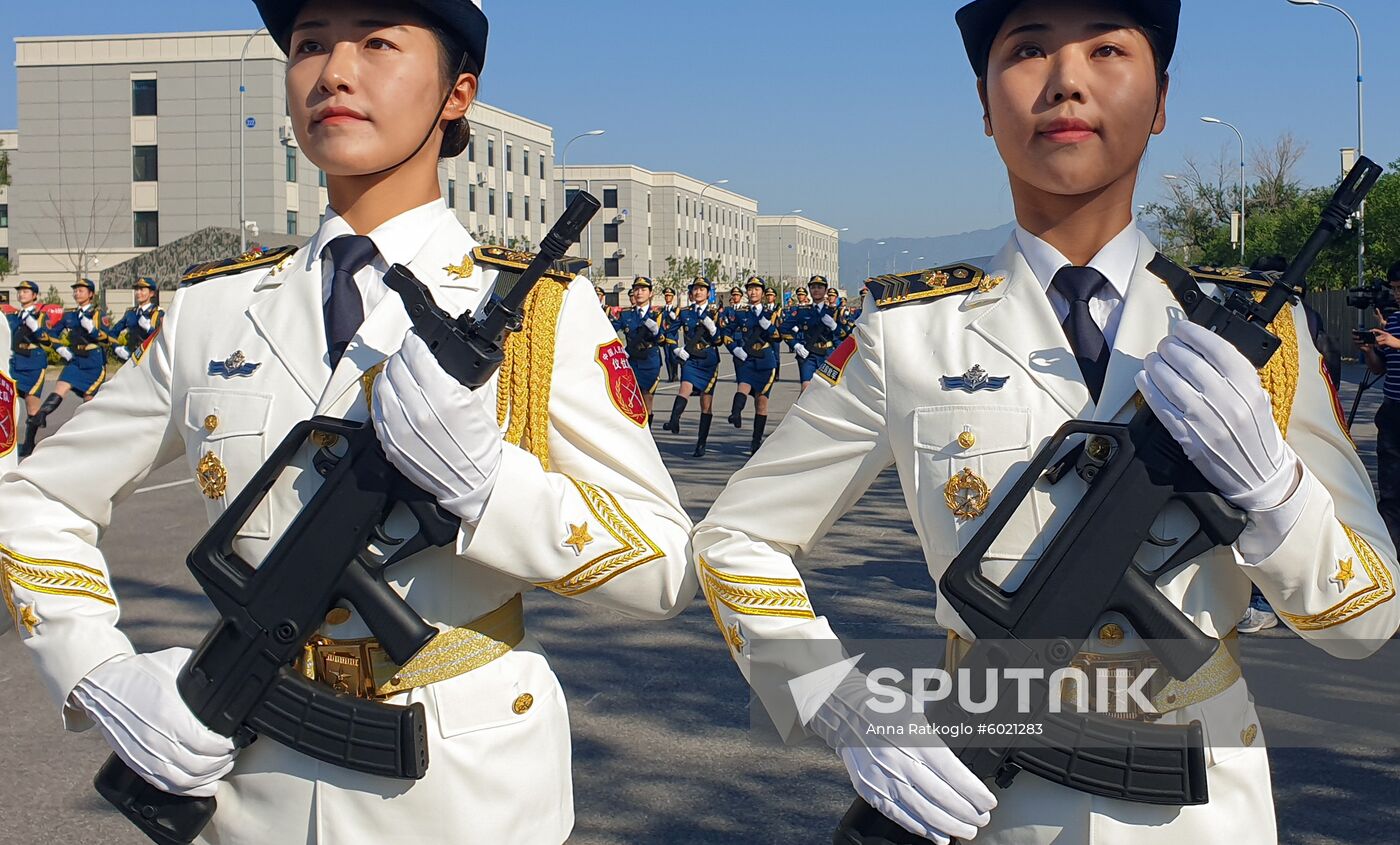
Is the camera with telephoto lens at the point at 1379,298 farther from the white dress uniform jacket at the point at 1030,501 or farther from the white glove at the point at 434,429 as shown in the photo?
the white glove at the point at 434,429

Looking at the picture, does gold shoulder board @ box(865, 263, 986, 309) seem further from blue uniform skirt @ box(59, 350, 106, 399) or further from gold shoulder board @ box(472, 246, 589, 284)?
blue uniform skirt @ box(59, 350, 106, 399)

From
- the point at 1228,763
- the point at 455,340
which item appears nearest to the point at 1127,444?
the point at 1228,763

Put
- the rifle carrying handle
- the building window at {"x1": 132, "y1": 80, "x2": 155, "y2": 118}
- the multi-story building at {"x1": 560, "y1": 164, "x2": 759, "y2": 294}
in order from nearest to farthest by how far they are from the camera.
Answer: the rifle carrying handle → the building window at {"x1": 132, "y1": 80, "x2": 155, "y2": 118} → the multi-story building at {"x1": 560, "y1": 164, "x2": 759, "y2": 294}

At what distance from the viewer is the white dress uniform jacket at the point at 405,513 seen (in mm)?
2277

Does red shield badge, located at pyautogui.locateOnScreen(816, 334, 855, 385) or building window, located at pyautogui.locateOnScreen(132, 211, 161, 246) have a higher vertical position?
building window, located at pyautogui.locateOnScreen(132, 211, 161, 246)

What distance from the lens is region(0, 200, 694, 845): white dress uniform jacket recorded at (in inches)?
89.7

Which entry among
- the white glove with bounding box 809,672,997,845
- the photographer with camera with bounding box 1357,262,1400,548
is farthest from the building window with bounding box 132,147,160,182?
the white glove with bounding box 809,672,997,845

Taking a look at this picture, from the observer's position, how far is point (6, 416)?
3047mm

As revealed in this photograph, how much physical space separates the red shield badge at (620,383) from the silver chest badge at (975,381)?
52cm

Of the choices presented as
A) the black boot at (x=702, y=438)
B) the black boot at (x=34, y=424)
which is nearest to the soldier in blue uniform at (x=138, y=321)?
the black boot at (x=34, y=424)

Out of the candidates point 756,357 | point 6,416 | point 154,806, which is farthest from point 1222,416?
point 756,357

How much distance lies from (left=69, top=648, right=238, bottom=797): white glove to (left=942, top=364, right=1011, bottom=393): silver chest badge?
1295 mm

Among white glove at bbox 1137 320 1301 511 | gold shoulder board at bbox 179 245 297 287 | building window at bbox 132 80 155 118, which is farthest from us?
building window at bbox 132 80 155 118

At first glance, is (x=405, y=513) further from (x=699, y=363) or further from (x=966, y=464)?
(x=699, y=363)
